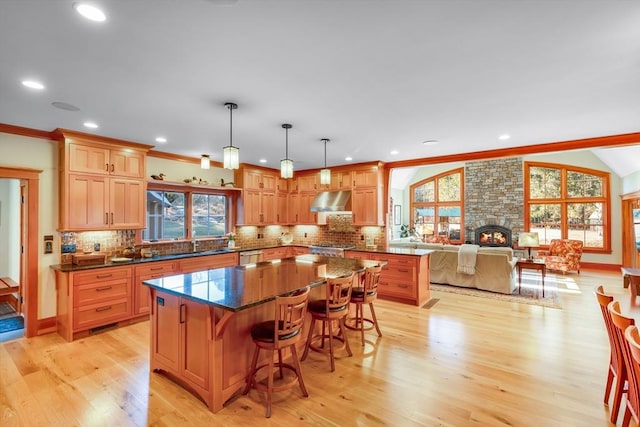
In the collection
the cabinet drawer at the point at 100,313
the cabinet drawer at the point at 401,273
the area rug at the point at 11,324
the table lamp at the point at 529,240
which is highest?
the table lamp at the point at 529,240

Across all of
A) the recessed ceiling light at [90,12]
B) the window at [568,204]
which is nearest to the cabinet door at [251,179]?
the recessed ceiling light at [90,12]

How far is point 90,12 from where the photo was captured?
1727 mm

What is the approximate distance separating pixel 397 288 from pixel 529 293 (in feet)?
9.23

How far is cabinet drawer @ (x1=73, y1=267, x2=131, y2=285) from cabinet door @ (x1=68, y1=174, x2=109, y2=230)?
675mm

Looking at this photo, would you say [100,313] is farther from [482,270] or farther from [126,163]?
[482,270]

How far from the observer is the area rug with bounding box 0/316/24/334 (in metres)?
4.16

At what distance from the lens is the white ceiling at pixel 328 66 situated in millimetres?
1767

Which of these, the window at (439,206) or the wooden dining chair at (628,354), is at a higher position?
the window at (439,206)

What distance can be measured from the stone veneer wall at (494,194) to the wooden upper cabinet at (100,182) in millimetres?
10179

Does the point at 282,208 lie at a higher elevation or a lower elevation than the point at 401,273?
higher

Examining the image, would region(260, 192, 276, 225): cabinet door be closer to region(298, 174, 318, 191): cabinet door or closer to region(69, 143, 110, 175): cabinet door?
region(298, 174, 318, 191): cabinet door

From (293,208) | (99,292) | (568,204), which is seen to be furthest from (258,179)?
(568,204)

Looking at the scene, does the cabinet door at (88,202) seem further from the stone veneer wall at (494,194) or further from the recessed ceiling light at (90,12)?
the stone veneer wall at (494,194)

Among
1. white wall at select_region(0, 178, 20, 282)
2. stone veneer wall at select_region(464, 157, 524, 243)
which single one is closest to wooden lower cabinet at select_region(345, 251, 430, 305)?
stone veneer wall at select_region(464, 157, 524, 243)
